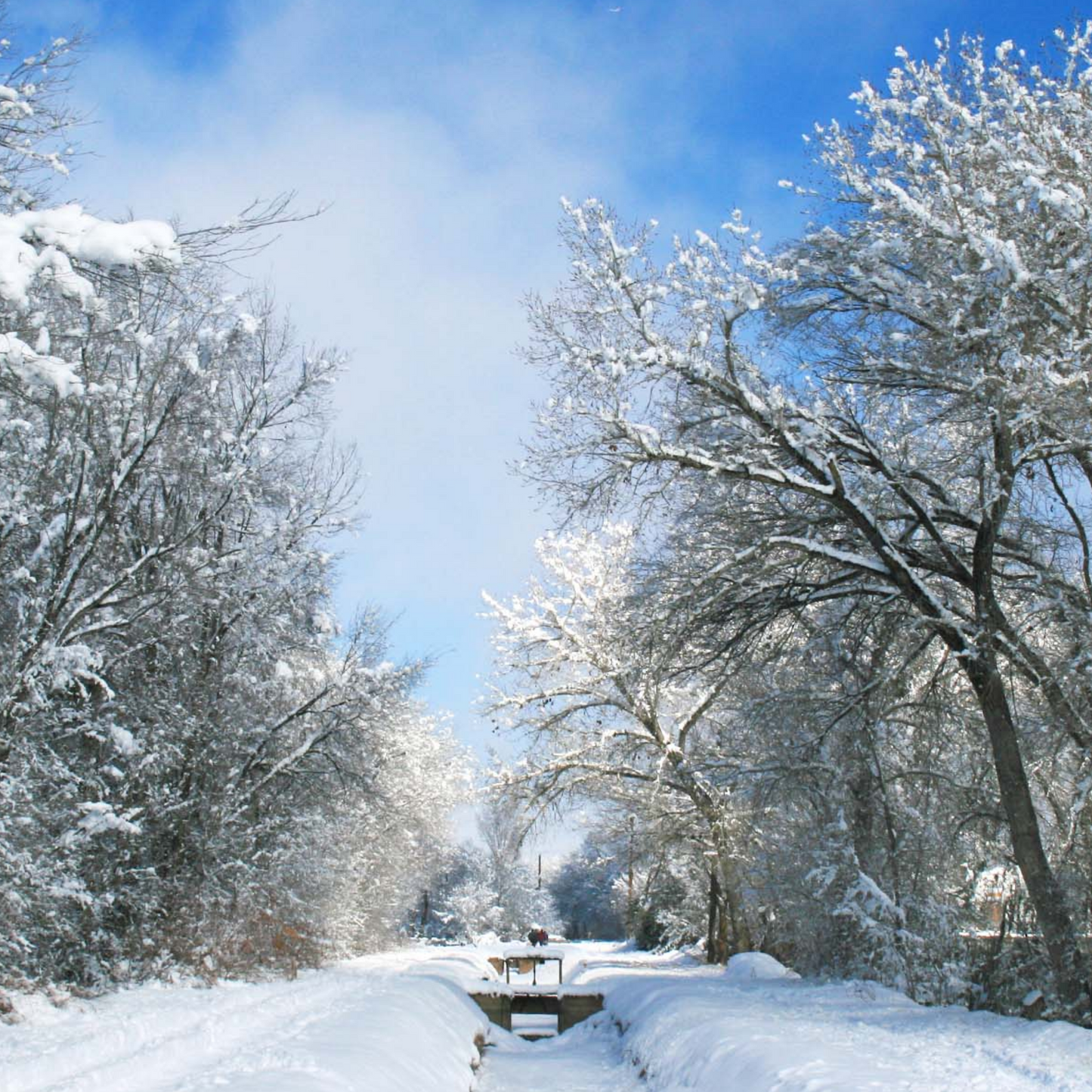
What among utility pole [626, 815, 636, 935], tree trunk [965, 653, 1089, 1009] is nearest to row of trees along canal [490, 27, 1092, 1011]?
tree trunk [965, 653, 1089, 1009]

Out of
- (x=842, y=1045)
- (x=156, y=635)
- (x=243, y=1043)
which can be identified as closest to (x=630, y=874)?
(x=156, y=635)

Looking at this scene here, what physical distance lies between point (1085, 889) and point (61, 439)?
12267 millimetres

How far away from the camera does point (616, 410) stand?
36.0ft

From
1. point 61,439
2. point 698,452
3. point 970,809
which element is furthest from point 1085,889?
point 61,439

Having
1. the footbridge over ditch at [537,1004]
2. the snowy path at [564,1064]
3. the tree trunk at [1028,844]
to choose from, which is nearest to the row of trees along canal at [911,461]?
the tree trunk at [1028,844]

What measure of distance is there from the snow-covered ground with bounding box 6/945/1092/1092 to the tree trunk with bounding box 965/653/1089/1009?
636 mm

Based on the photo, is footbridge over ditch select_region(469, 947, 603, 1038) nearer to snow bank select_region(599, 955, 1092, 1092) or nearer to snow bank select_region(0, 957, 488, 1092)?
snow bank select_region(0, 957, 488, 1092)

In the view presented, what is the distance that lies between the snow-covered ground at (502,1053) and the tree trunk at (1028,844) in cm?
64

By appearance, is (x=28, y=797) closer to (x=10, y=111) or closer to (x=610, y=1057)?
(x=10, y=111)

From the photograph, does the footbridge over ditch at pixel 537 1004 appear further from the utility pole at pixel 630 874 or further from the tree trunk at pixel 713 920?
the utility pole at pixel 630 874

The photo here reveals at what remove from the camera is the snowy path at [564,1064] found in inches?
497

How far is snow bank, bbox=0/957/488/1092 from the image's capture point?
7039 mm

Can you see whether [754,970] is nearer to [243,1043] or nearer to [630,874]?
[243,1043]

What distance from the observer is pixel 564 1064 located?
15.2 meters
